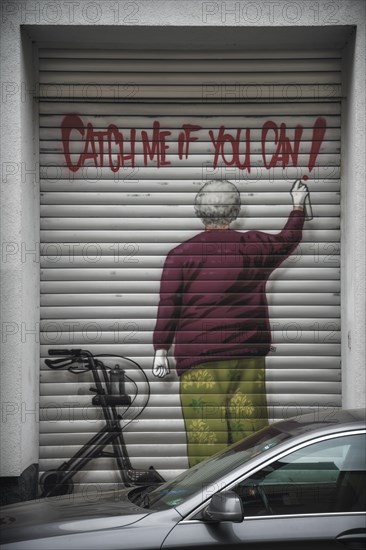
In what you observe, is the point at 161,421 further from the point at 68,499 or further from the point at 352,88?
the point at 352,88

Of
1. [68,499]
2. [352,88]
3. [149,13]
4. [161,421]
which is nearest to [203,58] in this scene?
[149,13]

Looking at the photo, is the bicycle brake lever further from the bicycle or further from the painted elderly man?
the painted elderly man

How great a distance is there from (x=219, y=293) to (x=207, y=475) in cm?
373

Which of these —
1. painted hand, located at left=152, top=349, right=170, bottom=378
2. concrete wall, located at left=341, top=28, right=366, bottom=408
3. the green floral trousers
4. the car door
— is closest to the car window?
the car door

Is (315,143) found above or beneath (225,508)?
above

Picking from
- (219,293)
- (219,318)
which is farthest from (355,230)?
(219,318)

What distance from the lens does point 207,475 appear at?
4.63 meters

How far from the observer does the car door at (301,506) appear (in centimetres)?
410

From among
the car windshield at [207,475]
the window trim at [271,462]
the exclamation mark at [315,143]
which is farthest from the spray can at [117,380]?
the window trim at [271,462]

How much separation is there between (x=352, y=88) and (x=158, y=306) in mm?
2868

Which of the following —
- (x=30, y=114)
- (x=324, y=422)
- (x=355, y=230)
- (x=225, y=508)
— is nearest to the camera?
(x=225, y=508)

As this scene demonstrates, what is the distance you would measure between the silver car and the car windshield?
13 millimetres

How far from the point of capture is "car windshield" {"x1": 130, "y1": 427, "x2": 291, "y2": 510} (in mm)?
4430

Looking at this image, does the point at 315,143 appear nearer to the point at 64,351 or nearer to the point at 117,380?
the point at 117,380
